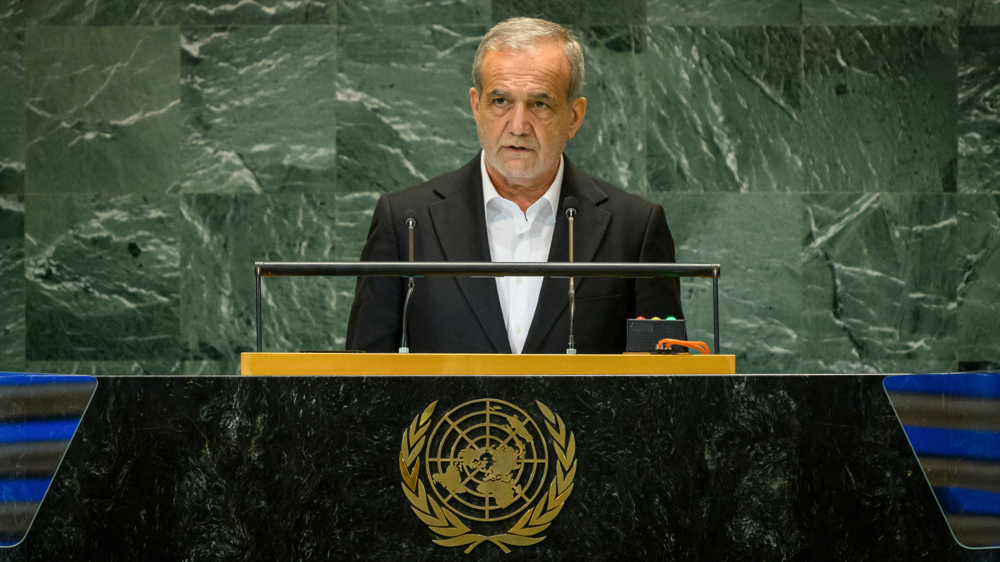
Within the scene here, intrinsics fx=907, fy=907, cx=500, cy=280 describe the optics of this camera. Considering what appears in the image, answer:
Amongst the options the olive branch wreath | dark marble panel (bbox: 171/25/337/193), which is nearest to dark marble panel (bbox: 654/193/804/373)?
dark marble panel (bbox: 171/25/337/193)

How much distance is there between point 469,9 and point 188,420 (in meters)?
3.05

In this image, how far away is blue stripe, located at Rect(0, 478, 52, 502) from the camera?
141cm

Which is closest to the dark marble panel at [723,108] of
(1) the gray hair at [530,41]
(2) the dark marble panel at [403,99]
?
(2) the dark marble panel at [403,99]

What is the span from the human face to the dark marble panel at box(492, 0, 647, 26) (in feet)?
5.16

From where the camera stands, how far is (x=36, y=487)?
142 cm

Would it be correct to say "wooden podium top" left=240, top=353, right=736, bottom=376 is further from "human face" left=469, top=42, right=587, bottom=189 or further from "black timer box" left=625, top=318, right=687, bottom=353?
"human face" left=469, top=42, right=587, bottom=189

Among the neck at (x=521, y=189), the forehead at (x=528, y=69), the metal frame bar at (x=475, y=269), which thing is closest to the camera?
the metal frame bar at (x=475, y=269)

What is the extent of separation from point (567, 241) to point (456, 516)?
4.09 ft

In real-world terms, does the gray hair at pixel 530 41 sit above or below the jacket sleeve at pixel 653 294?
above

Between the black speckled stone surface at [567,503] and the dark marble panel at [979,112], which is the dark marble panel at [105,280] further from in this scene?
the dark marble panel at [979,112]

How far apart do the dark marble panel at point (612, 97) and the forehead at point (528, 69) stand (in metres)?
1.50

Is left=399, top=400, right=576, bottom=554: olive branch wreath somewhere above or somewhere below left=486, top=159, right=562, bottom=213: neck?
below

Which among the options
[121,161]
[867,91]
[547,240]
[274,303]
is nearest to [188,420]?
[547,240]

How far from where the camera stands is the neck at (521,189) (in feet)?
8.84
